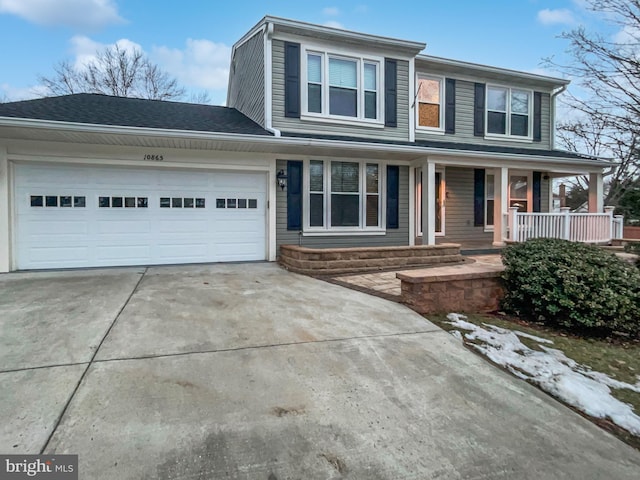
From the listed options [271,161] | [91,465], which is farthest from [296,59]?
[91,465]

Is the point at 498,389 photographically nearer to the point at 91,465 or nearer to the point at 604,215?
the point at 91,465

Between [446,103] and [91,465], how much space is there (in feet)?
33.9

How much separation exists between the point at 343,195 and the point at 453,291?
14.3ft

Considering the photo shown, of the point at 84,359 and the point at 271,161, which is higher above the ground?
the point at 271,161

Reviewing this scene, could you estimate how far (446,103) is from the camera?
375 inches

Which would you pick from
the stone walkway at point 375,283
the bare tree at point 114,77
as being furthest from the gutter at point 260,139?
the bare tree at point 114,77

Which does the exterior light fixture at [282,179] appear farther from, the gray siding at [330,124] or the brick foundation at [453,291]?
the brick foundation at [453,291]

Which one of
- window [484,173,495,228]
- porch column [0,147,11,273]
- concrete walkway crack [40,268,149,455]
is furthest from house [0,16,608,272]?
concrete walkway crack [40,268,149,455]

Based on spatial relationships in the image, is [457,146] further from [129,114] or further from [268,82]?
[129,114]

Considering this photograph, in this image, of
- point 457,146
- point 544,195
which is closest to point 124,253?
point 457,146

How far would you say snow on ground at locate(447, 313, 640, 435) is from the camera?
248 centimetres

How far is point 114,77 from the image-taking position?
1795 centimetres

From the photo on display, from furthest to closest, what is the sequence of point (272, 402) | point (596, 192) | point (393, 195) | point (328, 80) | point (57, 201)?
point (596, 192) < point (393, 195) < point (328, 80) < point (57, 201) < point (272, 402)

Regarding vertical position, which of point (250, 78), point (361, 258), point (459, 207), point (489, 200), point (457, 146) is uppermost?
point (250, 78)
